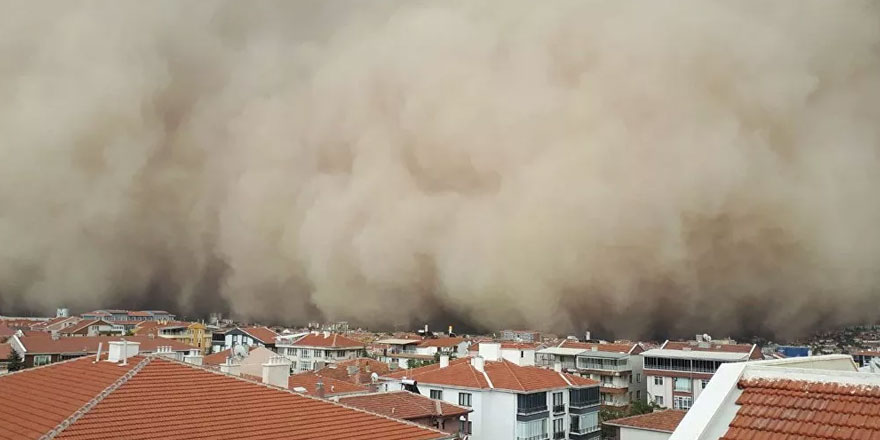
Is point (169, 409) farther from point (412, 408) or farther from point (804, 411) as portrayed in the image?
point (412, 408)

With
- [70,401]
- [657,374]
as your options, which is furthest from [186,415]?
[657,374]

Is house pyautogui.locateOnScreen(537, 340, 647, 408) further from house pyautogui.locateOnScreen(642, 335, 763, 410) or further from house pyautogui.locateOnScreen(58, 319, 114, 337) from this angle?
house pyautogui.locateOnScreen(58, 319, 114, 337)

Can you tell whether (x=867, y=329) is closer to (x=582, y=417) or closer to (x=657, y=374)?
(x=657, y=374)

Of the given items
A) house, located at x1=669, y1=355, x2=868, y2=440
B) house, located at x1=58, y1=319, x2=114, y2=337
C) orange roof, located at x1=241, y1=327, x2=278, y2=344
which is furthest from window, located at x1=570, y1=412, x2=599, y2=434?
house, located at x1=58, y1=319, x2=114, y2=337

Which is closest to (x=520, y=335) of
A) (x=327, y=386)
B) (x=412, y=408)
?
(x=327, y=386)

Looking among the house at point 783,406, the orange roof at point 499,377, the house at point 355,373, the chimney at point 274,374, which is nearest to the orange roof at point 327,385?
the house at point 355,373

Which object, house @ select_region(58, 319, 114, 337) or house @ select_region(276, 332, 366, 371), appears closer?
house @ select_region(276, 332, 366, 371)

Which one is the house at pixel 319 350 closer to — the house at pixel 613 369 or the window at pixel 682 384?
the house at pixel 613 369
